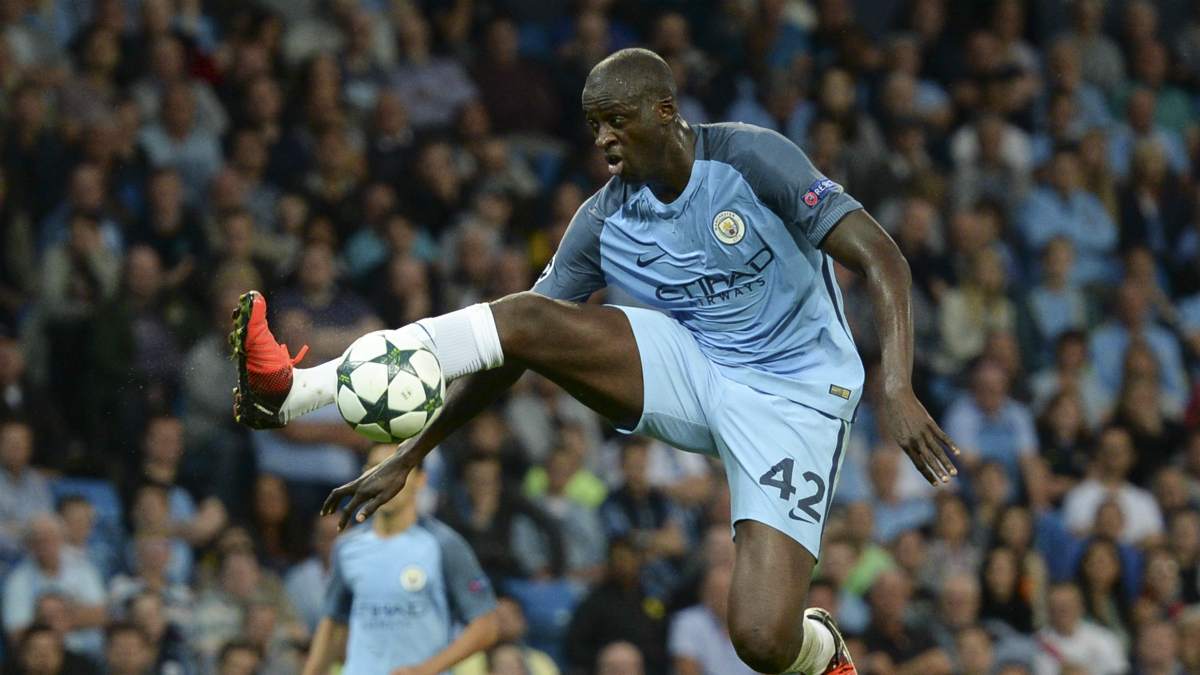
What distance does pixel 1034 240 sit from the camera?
1131 cm

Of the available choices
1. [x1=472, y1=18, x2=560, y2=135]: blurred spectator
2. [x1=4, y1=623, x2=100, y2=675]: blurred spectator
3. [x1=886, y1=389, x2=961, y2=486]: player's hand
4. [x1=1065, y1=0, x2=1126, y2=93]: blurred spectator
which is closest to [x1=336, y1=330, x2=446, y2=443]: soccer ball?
[x1=886, y1=389, x2=961, y2=486]: player's hand

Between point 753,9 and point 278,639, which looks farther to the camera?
point 753,9

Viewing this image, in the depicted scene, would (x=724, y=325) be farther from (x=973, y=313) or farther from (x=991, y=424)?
(x=973, y=313)

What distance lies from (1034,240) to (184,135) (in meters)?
5.84

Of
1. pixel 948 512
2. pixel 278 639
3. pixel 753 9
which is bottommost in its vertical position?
pixel 278 639

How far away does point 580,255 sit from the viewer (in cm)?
514

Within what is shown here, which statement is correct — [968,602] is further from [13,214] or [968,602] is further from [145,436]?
[13,214]

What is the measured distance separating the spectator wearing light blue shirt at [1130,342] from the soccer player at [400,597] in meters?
5.67

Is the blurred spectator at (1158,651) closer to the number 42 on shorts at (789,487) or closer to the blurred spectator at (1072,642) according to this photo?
the blurred spectator at (1072,642)

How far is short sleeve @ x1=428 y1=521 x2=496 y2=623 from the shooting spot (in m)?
6.73

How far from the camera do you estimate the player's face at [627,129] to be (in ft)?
15.5

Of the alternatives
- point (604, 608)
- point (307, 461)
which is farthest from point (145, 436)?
point (604, 608)

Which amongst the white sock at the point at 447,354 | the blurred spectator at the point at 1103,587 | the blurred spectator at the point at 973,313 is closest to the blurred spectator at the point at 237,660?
the white sock at the point at 447,354

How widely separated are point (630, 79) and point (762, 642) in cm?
173
